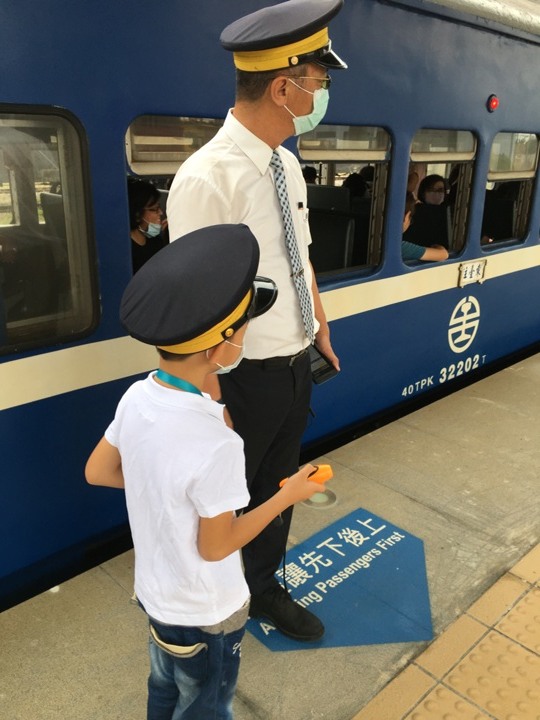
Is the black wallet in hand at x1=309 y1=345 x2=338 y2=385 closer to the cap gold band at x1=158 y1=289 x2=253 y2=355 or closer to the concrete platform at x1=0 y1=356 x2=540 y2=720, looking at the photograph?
the concrete platform at x1=0 y1=356 x2=540 y2=720

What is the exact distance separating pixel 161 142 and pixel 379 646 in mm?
2017

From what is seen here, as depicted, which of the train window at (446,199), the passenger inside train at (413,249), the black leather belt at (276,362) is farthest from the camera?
the train window at (446,199)

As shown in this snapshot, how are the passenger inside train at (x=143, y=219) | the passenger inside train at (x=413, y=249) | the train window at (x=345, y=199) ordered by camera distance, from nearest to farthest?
1. the passenger inside train at (x=143, y=219)
2. the train window at (x=345, y=199)
3. the passenger inside train at (x=413, y=249)

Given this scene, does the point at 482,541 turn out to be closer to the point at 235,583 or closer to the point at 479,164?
the point at 235,583

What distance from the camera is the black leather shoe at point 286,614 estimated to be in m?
2.31

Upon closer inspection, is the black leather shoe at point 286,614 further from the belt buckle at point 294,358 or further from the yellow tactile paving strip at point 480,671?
the belt buckle at point 294,358

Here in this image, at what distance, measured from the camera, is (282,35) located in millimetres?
1730

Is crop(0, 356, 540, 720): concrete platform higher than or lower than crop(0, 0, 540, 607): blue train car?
lower

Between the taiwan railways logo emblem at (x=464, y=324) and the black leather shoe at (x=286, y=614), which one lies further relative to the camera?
the taiwan railways logo emblem at (x=464, y=324)

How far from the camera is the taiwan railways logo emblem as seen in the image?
4.42 meters

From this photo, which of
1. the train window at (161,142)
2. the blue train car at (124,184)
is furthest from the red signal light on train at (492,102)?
the train window at (161,142)

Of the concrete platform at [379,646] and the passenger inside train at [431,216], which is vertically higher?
the passenger inside train at [431,216]

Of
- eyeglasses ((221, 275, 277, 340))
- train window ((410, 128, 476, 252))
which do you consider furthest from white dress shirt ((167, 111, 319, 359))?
train window ((410, 128, 476, 252))

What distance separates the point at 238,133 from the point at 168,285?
2.72 feet
